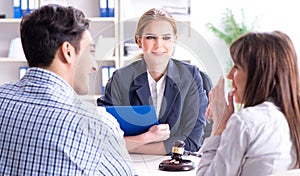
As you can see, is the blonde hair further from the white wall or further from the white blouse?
the white wall

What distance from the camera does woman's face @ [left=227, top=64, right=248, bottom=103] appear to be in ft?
5.28

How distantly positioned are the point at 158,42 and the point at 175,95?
0.79 feet

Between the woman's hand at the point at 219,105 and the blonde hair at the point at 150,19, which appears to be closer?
the woman's hand at the point at 219,105

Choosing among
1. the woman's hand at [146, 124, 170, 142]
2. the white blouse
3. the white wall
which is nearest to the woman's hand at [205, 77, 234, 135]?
the white blouse

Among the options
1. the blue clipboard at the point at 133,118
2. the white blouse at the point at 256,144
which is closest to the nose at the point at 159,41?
the blue clipboard at the point at 133,118

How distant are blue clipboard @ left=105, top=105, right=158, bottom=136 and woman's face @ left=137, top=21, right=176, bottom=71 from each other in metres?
0.21

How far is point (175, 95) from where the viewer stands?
2.12 meters

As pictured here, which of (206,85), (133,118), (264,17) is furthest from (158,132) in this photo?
(264,17)

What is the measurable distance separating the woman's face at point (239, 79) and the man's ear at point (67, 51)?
1.54 ft

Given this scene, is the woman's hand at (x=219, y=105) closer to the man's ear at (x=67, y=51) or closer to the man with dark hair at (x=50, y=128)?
the man with dark hair at (x=50, y=128)

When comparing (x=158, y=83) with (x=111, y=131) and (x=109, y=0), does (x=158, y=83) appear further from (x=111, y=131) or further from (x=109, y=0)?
(x=109, y=0)

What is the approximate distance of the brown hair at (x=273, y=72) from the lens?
155 centimetres

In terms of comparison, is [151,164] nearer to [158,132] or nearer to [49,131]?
[158,132]

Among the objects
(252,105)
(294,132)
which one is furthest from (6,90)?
(294,132)
